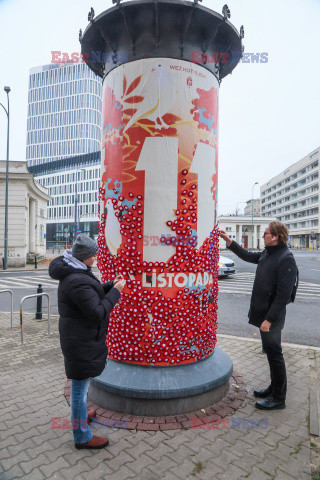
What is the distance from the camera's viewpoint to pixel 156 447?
2.83m

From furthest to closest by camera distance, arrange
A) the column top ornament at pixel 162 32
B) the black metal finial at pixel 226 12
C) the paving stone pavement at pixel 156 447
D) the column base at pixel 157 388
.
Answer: the black metal finial at pixel 226 12
the column top ornament at pixel 162 32
the column base at pixel 157 388
the paving stone pavement at pixel 156 447

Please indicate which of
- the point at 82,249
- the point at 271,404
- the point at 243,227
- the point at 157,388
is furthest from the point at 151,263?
the point at 243,227

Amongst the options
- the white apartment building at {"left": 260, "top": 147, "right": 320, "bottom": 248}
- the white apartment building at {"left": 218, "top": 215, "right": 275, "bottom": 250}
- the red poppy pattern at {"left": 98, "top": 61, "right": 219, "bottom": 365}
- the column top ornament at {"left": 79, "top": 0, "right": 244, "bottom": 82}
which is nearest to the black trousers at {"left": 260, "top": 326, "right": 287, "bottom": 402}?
the red poppy pattern at {"left": 98, "top": 61, "right": 219, "bottom": 365}

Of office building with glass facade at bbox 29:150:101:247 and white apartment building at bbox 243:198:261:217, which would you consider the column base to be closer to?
office building with glass facade at bbox 29:150:101:247

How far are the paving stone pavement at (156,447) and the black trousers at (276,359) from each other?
0.20 metres

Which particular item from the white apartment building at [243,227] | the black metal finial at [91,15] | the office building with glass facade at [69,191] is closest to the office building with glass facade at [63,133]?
the office building with glass facade at [69,191]

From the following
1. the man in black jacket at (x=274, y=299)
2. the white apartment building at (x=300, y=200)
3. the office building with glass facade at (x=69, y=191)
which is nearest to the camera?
the man in black jacket at (x=274, y=299)

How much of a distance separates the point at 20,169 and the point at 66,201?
217ft

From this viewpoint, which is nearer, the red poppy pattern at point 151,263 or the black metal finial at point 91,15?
the red poppy pattern at point 151,263

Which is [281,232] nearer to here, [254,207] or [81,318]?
[81,318]

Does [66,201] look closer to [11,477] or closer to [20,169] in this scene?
[20,169]

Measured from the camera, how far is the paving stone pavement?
253cm

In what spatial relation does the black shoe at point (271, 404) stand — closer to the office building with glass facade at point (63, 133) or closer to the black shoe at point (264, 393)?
the black shoe at point (264, 393)

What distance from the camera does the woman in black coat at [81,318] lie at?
2539mm
